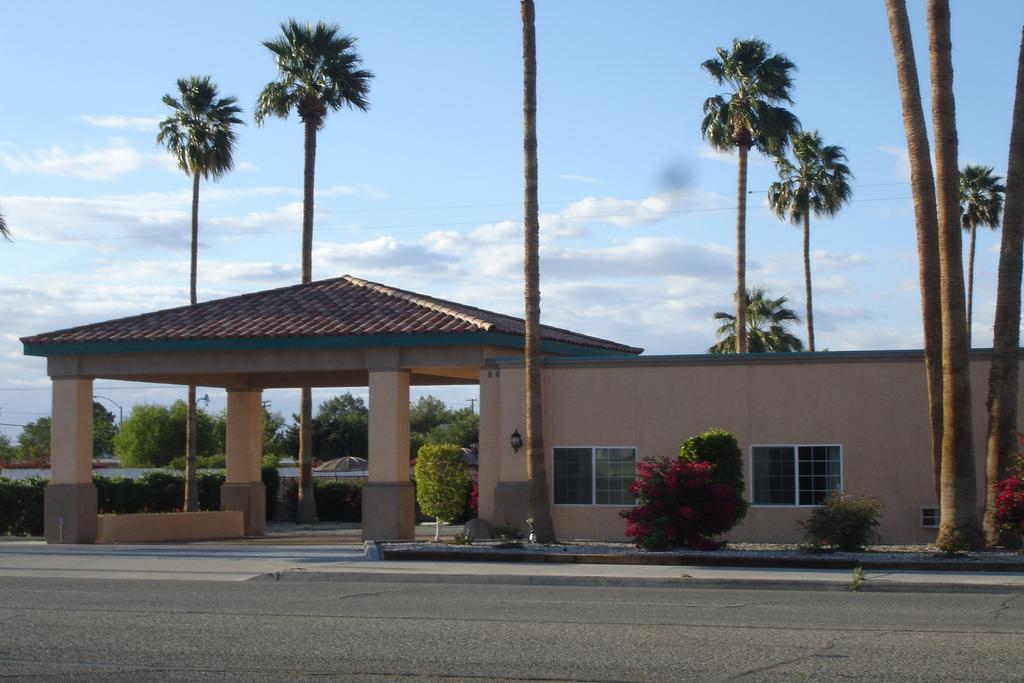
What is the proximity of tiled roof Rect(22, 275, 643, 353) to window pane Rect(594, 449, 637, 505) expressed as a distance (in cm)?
337

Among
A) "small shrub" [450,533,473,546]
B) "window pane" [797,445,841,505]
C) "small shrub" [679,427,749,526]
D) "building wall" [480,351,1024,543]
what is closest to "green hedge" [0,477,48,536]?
"building wall" [480,351,1024,543]

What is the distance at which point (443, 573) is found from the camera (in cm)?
2012

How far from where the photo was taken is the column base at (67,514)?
99.3 feet

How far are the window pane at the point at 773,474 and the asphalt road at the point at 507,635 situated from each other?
8.87m

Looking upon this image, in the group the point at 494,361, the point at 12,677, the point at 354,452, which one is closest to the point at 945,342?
the point at 494,361

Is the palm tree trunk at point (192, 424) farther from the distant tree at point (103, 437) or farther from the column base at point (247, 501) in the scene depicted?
the distant tree at point (103, 437)

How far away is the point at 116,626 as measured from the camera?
1373 centimetres

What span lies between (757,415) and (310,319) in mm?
10364

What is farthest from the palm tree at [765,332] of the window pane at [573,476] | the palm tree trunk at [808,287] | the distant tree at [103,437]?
the distant tree at [103,437]

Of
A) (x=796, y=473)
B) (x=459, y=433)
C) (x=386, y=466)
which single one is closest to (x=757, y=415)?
(x=796, y=473)

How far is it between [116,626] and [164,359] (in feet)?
56.8

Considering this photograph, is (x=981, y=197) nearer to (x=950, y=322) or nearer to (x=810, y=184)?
(x=810, y=184)

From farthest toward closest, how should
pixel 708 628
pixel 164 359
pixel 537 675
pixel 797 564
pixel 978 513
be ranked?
pixel 164 359 < pixel 978 513 < pixel 797 564 < pixel 708 628 < pixel 537 675

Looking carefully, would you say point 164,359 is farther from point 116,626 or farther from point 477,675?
point 477,675
